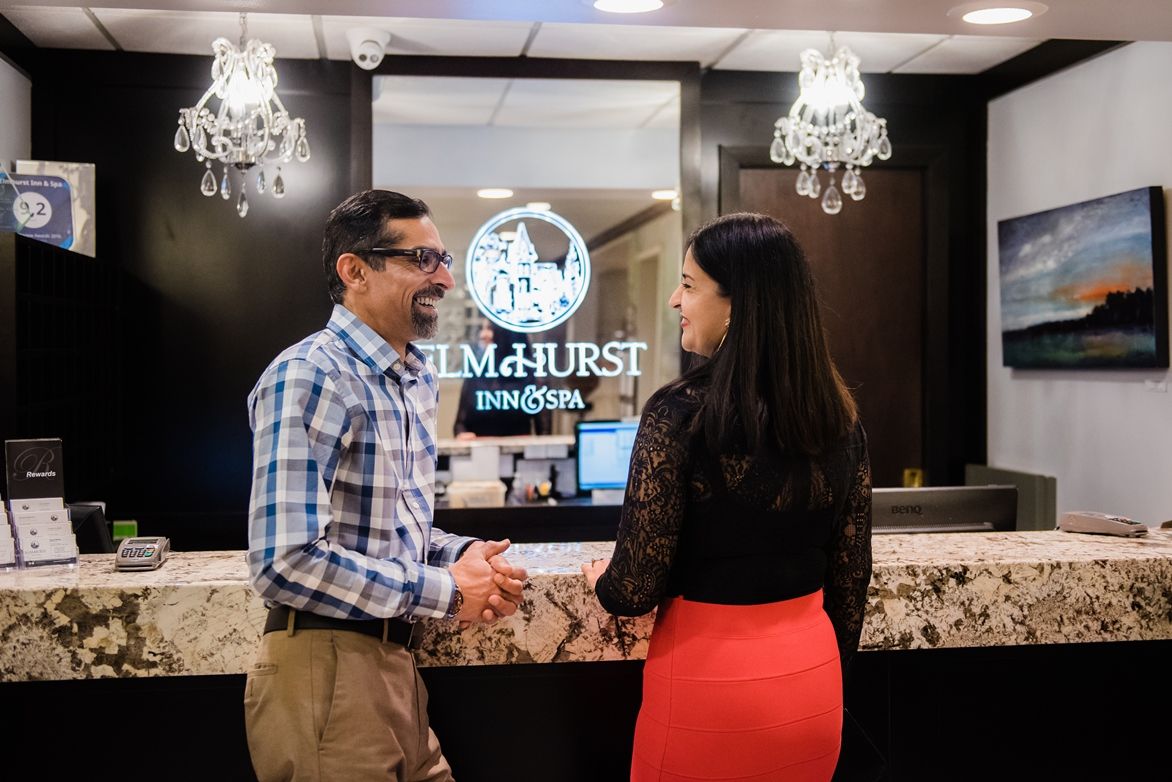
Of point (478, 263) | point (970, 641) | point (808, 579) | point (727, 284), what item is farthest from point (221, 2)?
point (478, 263)

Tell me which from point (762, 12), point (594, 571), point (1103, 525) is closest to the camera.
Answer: point (594, 571)

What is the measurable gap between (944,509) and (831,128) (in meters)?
1.99

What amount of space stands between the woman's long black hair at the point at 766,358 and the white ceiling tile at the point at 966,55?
333 cm

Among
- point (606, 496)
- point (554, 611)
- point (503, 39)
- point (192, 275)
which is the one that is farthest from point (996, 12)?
point (192, 275)

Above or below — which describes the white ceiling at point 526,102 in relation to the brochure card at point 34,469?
above

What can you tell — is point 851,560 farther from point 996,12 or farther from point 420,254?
point 996,12

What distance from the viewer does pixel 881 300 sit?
16.5 feet

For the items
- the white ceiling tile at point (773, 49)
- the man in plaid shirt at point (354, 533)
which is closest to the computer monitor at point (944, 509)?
the man in plaid shirt at point (354, 533)

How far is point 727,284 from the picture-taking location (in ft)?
4.79

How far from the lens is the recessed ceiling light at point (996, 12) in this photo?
2.45 m

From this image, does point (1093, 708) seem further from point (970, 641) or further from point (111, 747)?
point (111, 747)

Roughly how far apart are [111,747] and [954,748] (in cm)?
Answer: 160

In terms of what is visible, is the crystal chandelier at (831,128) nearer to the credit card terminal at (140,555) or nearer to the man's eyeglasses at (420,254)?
the man's eyeglasses at (420,254)

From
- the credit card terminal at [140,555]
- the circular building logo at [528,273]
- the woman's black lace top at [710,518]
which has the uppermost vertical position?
the circular building logo at [528,273]
